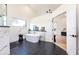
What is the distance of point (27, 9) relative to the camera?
5.91 meters

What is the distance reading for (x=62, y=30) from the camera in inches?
179

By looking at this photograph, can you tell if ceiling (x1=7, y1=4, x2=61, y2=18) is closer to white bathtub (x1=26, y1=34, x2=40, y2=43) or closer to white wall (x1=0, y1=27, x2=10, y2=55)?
white bathtub (x1=26, y1=34, x2=40, y2=43)

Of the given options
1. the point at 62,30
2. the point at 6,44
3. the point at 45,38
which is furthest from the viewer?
the point at 45,38

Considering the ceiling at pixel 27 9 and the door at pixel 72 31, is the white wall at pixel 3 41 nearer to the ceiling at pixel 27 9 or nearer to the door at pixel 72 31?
the door at pixel 72 31

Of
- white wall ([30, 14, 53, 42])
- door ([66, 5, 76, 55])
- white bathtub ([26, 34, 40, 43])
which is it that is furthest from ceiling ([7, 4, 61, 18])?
door ([66, 5, 76, 55])

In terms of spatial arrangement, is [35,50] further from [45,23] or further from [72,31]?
[45,23]

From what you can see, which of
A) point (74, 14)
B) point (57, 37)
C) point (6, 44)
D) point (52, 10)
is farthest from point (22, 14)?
point (74, 14)

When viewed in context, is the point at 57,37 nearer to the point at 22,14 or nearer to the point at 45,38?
the point at 45,38

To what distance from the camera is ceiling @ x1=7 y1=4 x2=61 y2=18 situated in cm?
473

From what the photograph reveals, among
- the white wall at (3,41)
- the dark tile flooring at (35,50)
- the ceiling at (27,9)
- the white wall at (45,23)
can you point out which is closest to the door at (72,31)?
the dark tile flooring at (35,50)

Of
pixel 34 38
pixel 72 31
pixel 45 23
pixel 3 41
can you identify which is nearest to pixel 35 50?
pixel 3 41

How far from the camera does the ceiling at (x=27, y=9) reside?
4.73 metres

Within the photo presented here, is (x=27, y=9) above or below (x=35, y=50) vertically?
above

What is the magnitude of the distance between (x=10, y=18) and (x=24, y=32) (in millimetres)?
1408
